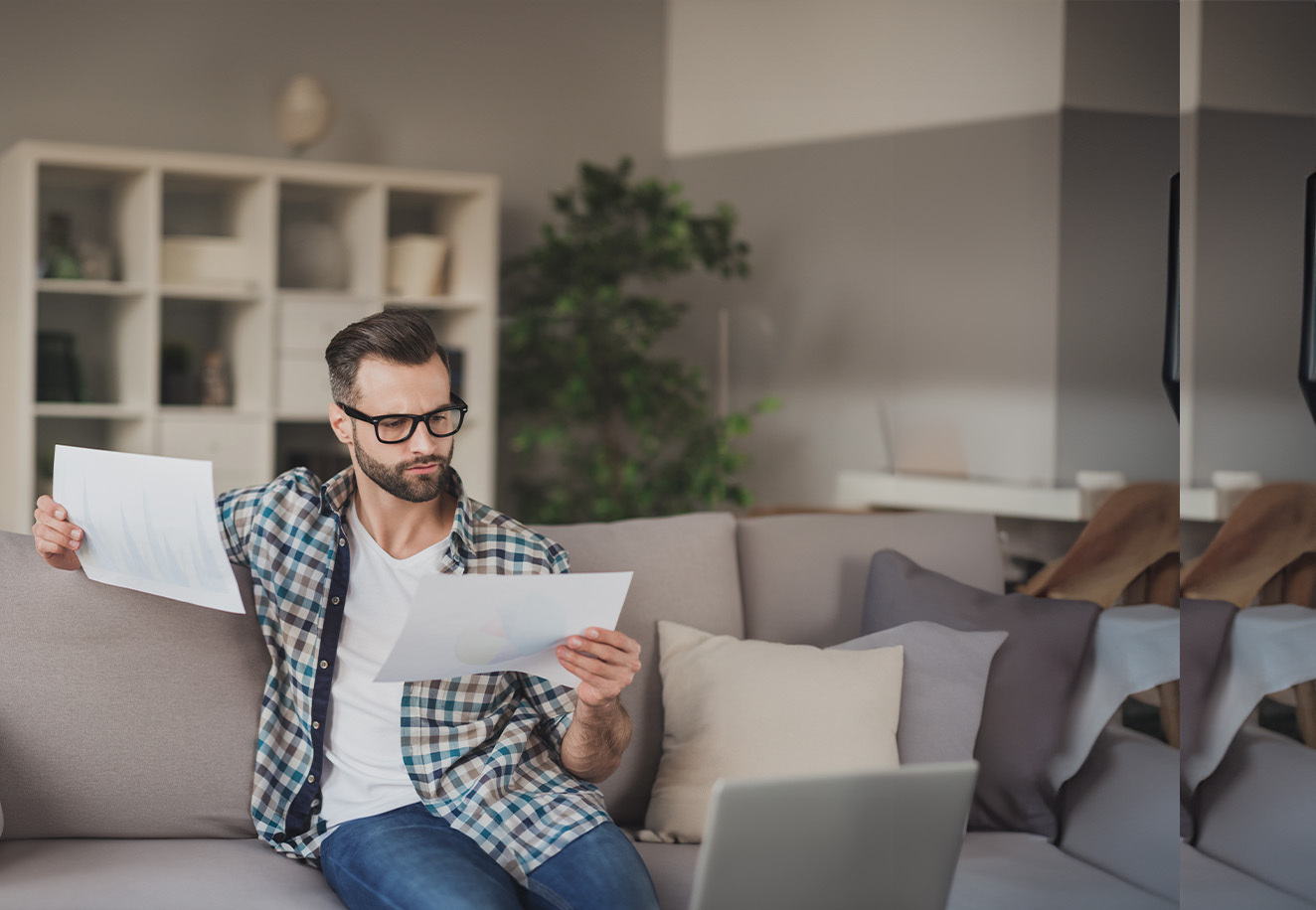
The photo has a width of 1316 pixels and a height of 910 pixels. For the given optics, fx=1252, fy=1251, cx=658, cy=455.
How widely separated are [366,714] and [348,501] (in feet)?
0.94

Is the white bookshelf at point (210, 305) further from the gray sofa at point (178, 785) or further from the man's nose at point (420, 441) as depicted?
the man's nose at point (420, 441)

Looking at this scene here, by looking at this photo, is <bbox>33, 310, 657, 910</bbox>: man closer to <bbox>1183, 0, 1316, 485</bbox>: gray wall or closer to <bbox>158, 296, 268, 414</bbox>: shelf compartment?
<bbox>1183, 0, 1316, 485</bbox>: gray wall

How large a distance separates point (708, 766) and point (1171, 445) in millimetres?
854

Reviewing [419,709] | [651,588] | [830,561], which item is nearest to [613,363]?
[830,561]

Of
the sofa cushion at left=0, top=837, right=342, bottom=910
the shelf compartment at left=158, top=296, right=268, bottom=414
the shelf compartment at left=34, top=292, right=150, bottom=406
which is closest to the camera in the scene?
the sofa cushion at left=0, top=837, right=342, bottom=910

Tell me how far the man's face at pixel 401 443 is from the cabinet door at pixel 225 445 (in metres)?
2.28

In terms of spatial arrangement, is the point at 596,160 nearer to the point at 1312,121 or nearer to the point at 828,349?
the point at 828,349

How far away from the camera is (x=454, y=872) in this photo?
1433 mm

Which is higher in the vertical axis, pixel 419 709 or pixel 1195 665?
pixel 1195 665

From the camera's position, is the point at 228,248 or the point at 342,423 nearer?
the point at 342,423

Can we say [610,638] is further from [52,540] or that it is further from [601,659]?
[52,540]

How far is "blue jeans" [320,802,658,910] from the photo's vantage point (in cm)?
142

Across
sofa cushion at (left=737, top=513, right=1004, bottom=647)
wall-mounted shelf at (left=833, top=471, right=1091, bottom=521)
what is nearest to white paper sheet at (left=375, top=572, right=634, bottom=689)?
sofa cushion at (left=737, top=513, right=1004, bottom=647)

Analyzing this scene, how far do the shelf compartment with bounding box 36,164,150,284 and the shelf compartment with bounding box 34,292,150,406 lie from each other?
0.43ft
